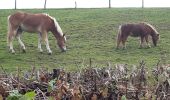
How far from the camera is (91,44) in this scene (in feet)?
77.5

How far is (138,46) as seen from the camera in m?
23.3

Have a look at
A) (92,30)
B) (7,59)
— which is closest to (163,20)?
(92,30)

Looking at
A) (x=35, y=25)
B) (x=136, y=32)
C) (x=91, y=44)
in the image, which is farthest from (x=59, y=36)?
(x=136, y=32)

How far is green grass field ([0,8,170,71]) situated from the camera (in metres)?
17.8

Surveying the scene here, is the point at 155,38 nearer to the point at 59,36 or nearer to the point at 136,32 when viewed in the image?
the point at 136,32

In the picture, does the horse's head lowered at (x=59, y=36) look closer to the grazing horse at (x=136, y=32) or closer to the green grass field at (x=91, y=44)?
the green grass field at (x=91, y=44)

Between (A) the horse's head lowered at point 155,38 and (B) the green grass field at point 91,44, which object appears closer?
(B) the green grass field at point 91,44

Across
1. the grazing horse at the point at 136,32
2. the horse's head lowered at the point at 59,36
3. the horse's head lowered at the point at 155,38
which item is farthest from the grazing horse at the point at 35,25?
the horse's head lowered at the point at 155,38

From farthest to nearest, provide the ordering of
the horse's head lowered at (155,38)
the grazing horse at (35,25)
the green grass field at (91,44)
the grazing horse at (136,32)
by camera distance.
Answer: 1. the horse's head lowered at (155,38)
2. the grazing horse at (136,32)
3. the grazing horse at (35,25)
4. the green grass field at (91,44)

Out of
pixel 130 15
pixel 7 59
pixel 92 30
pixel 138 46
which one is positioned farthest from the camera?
pixel 130 15

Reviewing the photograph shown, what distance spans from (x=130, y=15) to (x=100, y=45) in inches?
523

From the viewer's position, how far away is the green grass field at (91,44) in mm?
17812

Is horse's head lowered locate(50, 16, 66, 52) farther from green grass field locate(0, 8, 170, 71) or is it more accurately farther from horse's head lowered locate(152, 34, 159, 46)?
horse's head lowered locate(152, 34, 159, 46)

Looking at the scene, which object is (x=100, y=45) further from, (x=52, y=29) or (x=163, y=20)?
(x=163, y=20)
